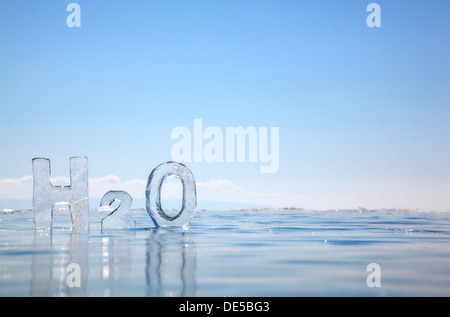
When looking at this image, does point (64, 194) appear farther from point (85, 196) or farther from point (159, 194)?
point (159, 194)

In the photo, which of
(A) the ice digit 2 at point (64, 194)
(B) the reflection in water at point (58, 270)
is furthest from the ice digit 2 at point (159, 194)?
(B) the reflection in water at point (58, 270)

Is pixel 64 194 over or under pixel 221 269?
over

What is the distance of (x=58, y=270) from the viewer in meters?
6.13

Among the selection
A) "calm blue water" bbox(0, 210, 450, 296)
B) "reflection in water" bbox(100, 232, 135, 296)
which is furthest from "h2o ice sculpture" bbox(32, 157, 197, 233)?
"reflection in water" bbox(100, 232, 135, 296)

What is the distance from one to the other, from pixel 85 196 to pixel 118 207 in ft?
3.79

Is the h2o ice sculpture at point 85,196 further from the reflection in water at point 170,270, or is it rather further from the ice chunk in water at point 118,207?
the reflection in water at point 170,270

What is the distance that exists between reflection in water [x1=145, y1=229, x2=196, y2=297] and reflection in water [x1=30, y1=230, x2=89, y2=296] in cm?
77

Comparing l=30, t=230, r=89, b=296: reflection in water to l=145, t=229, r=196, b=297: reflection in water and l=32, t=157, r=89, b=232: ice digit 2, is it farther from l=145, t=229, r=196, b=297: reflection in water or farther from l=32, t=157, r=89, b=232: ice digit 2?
l=32, t=157, r=89, b=232: ice digit 2

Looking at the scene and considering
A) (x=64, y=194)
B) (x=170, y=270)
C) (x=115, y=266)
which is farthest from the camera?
(x=64, y=194)

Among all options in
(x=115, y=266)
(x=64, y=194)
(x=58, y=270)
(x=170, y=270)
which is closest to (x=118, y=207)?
(x=64, y=194)

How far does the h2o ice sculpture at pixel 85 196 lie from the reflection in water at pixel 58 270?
3.76 meters
